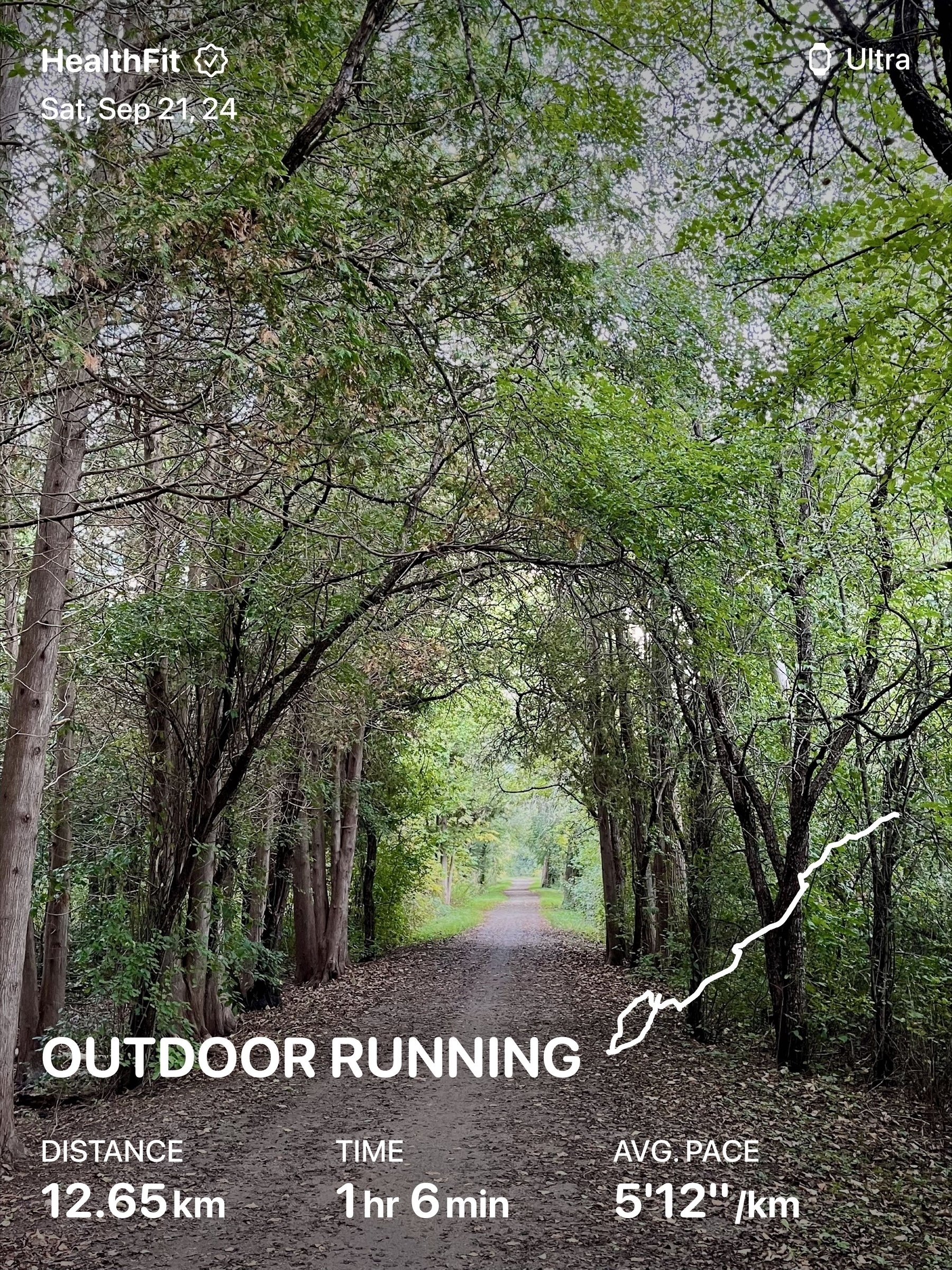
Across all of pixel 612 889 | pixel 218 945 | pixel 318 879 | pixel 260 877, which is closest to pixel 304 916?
pixel 318 879

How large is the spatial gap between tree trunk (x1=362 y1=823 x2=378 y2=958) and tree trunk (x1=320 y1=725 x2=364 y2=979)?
2765 millimetres

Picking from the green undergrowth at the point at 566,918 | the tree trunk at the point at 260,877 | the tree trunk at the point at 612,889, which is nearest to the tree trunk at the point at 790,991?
the tree trunk at the point at 260,877

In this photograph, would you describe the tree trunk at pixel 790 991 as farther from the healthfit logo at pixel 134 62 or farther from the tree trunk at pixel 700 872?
the healthfit logo at pixel 134 62

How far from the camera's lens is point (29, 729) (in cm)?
709

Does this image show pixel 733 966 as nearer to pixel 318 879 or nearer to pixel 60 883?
pixel 60 883

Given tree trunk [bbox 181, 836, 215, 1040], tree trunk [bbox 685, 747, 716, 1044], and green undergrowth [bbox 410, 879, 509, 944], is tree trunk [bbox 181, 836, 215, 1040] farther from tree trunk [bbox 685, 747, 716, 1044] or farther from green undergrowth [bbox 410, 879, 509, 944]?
green undergrowth [bbox 410, 879, 509, 944]

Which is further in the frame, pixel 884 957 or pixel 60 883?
pixel 60 883

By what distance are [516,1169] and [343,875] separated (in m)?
10.5

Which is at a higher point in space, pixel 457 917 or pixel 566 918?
pixel 457 917

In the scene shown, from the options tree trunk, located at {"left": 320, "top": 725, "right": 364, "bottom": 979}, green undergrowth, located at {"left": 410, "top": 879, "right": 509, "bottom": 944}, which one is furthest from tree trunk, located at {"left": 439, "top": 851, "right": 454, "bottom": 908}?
tree trunk, located at {"left": 320, "top": 725, "right": 364, "bottom": 979}

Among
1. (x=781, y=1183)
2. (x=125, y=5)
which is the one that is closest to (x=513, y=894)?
(x=781, y=1183)

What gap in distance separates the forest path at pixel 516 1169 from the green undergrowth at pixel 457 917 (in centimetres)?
1377

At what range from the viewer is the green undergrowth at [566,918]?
2617cm

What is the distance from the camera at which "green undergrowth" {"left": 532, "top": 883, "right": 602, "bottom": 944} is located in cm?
2617
